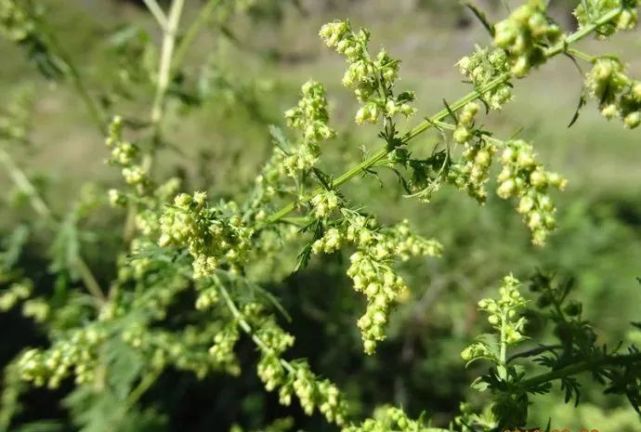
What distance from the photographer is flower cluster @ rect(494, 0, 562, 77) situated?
1.46 metres

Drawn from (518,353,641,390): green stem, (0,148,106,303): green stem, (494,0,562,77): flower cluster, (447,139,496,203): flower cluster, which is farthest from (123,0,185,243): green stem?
(494,0,562,77): flower cluster

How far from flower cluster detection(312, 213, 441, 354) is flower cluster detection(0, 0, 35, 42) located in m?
2.46

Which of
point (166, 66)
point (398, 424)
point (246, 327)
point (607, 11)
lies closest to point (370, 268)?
point (398, 424)

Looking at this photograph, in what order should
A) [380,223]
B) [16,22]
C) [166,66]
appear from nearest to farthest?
[380,223] → [16,22] → [166,66]

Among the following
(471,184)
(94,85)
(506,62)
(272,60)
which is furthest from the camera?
(94,85)

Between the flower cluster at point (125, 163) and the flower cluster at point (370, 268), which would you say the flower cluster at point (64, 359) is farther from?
the flower cluster at point (370, 268)

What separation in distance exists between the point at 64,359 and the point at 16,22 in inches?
74.9

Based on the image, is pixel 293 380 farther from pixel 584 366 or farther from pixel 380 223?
pixel 584 366

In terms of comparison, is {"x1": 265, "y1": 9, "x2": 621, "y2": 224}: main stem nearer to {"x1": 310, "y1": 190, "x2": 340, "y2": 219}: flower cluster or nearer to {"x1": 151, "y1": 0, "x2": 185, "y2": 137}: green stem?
{"x1": 310, "y1": 190, "x2": 340, "y2": 219}: flower cluster

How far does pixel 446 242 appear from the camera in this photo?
21.0ft

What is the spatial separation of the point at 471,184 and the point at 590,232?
17.5ft

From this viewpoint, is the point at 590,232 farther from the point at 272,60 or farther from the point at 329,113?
the point at 329,113

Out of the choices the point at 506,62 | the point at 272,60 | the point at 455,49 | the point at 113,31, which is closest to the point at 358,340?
Result: the point at 272,60

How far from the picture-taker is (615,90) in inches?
62.1
